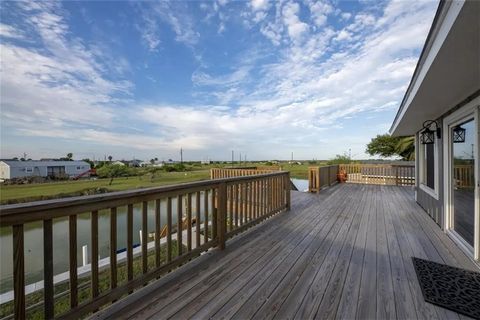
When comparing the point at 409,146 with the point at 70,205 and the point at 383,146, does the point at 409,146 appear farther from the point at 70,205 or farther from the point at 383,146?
the point at 70,205

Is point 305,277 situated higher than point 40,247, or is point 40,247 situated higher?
point 305,277

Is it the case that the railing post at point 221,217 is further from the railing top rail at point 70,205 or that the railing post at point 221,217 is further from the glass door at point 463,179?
the glass door at point 463,179

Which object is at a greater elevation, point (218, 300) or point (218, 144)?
point (218, 144)

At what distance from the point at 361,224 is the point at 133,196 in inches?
156

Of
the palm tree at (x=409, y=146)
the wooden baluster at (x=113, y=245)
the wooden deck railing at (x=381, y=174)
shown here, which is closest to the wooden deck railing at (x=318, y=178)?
the wooden deck railing at (x=381, y=174)

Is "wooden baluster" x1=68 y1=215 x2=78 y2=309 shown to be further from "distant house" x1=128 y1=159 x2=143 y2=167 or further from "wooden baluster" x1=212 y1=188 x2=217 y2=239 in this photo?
"distant house" x1=128 y1=159 x2=143 y2=167

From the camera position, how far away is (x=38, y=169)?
102 ft

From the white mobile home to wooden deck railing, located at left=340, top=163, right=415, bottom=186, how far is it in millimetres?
6150

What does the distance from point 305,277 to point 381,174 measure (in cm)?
1053


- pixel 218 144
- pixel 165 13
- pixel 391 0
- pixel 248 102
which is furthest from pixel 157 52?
pixel 218 144

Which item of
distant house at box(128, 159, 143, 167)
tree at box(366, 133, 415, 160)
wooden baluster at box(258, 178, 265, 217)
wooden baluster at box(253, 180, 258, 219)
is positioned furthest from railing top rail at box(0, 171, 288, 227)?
distant house at box(128, 159, 143, 167)

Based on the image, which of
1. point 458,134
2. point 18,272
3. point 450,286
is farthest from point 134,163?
point 450,286

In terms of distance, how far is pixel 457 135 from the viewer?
3338 millimetres

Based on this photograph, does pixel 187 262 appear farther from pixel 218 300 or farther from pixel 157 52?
pixel 157 52
